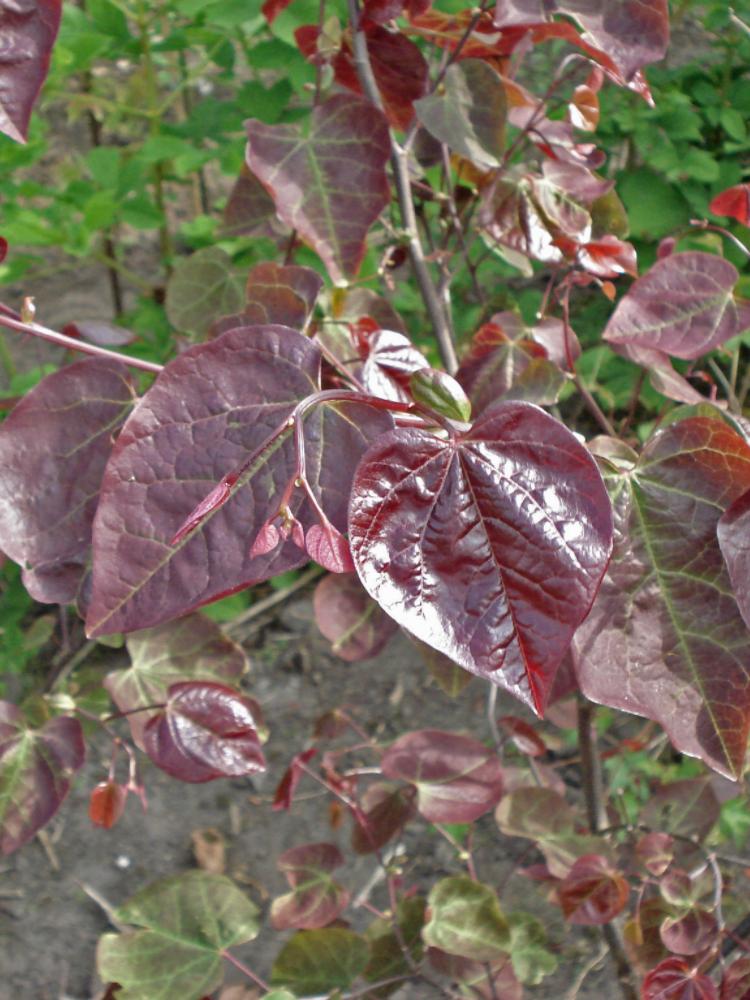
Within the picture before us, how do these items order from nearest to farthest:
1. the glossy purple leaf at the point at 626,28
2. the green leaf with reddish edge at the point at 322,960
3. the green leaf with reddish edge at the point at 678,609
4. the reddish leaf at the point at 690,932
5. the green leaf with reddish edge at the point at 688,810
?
the green leaf with reddish edge at the point at 678,609 < the glossy purple leaf at the point at 626,28 < the reddish leaf at the point at 690,932 < the green leaf with reddish edge at the point at 322,960 < the green leaf with reddish edge at the point at 688,810

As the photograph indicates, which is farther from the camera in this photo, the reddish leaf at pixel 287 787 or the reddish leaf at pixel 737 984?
the reddish leaf at pixel 287 787

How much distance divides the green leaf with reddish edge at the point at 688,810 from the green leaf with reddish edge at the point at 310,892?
393mm

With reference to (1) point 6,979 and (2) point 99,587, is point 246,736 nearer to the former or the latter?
(2) point 99,587

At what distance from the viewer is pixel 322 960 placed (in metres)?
1.19

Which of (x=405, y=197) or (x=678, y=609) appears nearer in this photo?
(x=678, y=609)

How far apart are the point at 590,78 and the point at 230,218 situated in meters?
0.40

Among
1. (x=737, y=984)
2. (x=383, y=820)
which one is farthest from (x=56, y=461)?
(x=737, y=984)

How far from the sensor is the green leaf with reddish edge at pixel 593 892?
3.53 ft

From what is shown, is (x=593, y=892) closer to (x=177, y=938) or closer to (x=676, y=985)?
(x=676, y=985)

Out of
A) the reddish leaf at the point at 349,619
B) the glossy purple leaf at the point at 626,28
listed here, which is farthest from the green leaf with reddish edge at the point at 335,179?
the reddish leaf at the point at 349,619

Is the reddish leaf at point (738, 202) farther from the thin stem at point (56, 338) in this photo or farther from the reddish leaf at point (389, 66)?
the thin stem at point (56, 338)

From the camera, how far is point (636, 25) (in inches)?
33.1

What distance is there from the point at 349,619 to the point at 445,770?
0.19 metres

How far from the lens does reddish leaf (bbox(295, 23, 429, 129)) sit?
0.96 metres
